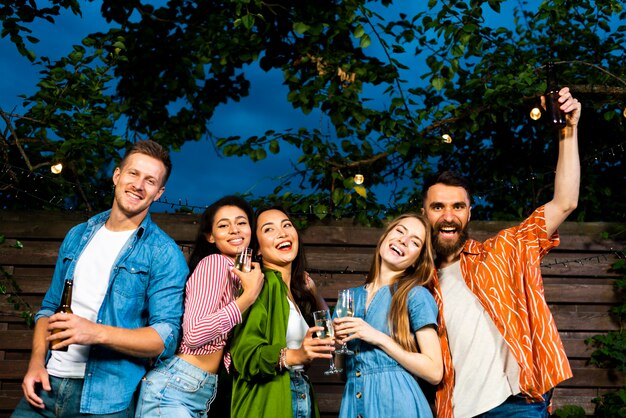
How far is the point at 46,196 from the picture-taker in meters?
5.07

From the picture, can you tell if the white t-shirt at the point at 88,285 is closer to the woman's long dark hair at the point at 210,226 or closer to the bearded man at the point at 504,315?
the woman's long dark hair at the point at 210,226

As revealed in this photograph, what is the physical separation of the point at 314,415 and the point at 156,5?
16.5 ft

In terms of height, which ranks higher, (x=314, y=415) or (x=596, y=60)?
(x=596, y=60)

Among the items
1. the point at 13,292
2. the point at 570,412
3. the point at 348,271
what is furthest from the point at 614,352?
the point at 13,292

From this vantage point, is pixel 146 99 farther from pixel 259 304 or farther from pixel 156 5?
pixel 259 304

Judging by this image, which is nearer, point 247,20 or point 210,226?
point 210,226

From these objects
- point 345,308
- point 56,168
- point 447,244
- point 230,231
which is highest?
point 56,168

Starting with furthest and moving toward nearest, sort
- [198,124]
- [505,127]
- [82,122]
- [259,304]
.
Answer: [198,124] → [505,127] → [82,122] → [259,304]

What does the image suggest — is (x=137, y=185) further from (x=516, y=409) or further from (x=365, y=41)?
(x=365, y=41)

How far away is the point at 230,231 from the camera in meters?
3.31

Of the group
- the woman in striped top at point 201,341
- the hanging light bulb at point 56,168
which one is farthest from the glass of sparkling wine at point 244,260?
the hanging light bulb at point 56,168

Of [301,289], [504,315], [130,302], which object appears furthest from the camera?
[301,289]

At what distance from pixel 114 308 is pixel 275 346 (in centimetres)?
69

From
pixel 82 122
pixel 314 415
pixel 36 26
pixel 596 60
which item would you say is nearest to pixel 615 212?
pixel 596 60
